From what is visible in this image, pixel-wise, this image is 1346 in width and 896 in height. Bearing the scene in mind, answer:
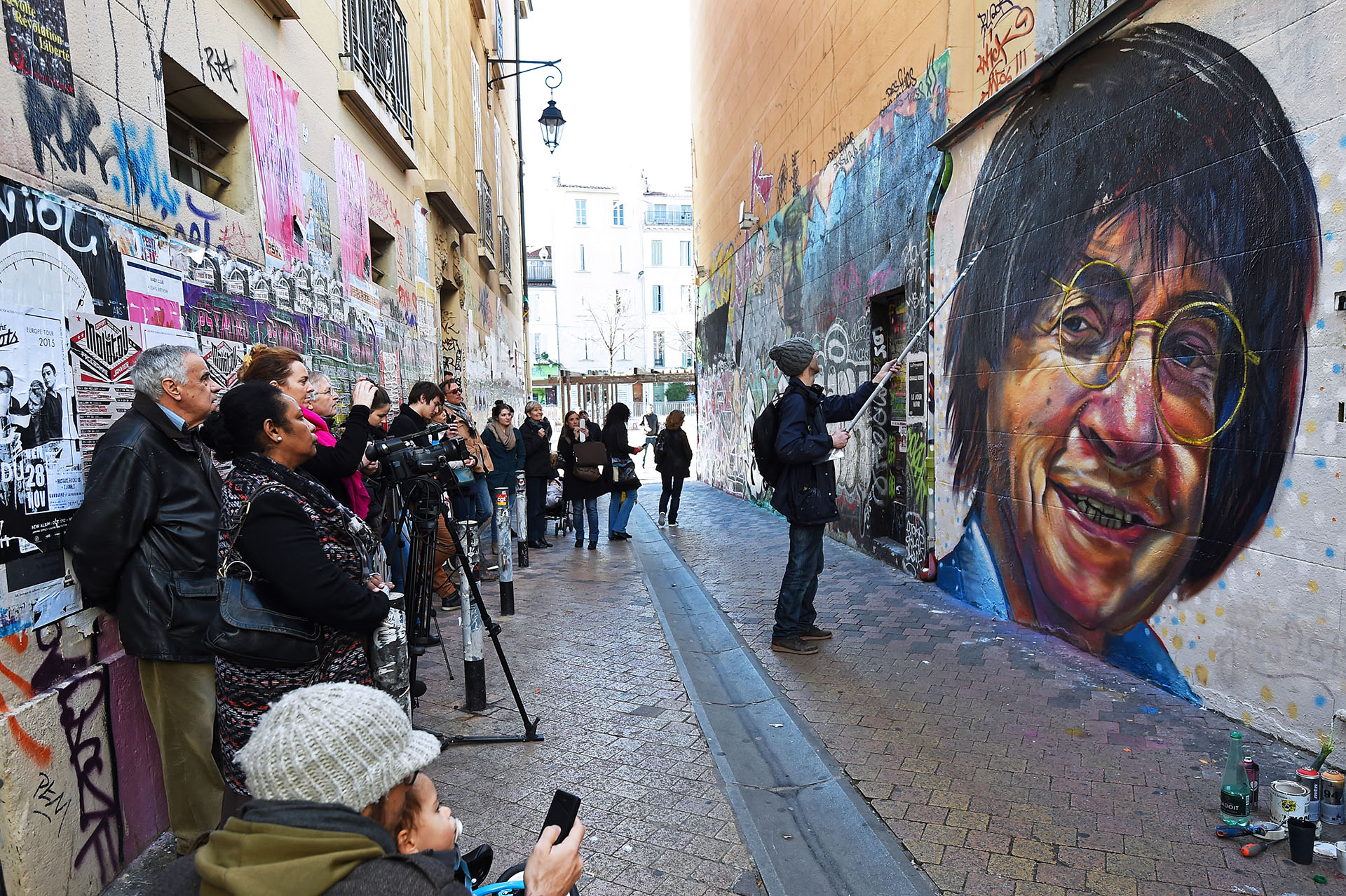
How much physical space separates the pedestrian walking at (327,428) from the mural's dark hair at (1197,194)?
406 centimetres

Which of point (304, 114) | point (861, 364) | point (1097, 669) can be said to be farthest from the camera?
point (861, 364)

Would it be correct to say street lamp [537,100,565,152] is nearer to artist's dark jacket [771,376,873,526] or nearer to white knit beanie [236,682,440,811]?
artist's dark jacket [771,376,873,526]

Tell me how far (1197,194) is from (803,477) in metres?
2.56

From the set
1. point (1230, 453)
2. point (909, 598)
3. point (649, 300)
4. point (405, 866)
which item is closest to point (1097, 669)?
point (1230, 453)

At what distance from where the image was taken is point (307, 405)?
3.66 meters

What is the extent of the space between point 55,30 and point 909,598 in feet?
20.1

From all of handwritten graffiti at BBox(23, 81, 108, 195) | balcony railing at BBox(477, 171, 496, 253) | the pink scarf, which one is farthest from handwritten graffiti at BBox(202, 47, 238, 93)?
balcony railing at BBox(477, 171, 496, 253)

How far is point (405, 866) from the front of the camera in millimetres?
1337

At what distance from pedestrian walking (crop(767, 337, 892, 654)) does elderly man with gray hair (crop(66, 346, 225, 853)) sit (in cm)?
328

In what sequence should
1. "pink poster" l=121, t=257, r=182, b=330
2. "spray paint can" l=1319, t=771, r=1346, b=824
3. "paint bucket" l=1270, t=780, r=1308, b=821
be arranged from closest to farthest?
"paint bucket" l=1270, t=780, r=1308, b=821 < "spray paint can" l=1319, t=771, r=1346, b=824 < "pink poster" l=121, t=257, r=182, b=330

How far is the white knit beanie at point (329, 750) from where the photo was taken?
138 cm

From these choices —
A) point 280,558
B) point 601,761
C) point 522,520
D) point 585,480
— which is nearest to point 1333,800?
point 601,761

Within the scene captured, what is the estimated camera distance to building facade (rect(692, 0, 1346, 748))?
3.53 m

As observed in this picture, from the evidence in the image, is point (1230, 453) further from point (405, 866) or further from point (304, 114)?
point (304, 114)
